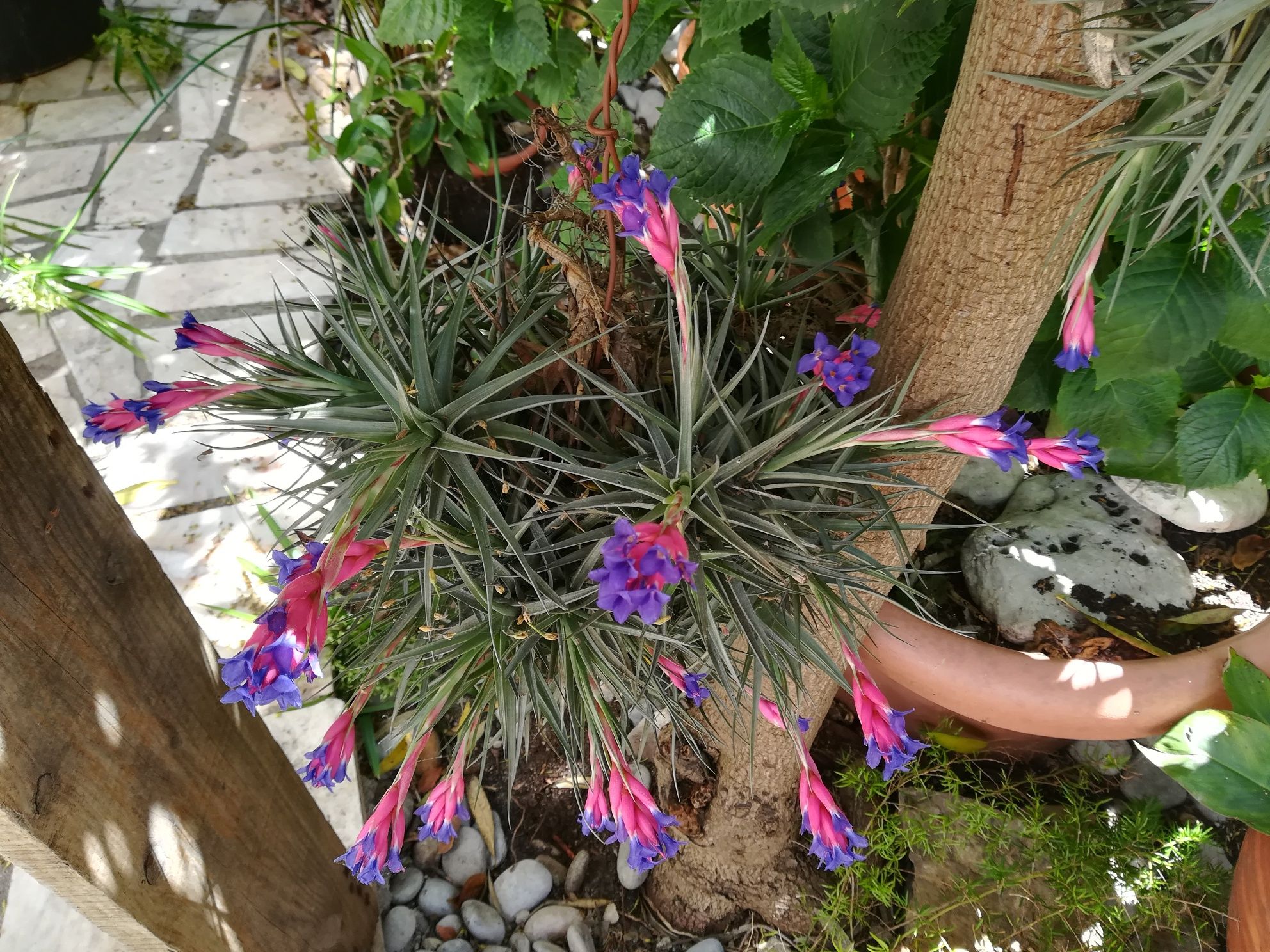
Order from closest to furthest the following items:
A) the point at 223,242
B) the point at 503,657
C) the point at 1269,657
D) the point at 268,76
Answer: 1. the point at 503,657
2. the point at 1269,657
3. the point at 223,242
4. the point at 268,76

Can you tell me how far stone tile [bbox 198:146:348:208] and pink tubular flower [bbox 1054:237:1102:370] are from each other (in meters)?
2.47

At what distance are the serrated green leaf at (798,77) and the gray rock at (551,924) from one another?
1.32 metres

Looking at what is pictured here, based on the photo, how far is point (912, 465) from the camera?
941 millimetres

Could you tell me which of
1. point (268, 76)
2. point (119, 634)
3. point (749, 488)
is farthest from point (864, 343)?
point (268, 76)

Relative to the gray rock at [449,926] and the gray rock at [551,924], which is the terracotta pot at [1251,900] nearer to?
the gray rock at [551,924]

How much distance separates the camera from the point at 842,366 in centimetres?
77

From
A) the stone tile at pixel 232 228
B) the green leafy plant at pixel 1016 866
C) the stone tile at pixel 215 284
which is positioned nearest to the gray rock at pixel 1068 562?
the green leafy plant at pixel 1016 866

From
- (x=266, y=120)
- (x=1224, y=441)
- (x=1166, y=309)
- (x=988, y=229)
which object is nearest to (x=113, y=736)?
(x=988, y=229)

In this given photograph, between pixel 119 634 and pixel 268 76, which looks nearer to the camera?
pixel 119 634

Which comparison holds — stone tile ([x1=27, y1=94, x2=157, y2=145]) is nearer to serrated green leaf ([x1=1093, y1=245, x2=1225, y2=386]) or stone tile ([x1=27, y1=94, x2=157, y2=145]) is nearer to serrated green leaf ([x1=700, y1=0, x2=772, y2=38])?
serrated green leaf ([x1=700, y1=0, x2=772, y2=38])

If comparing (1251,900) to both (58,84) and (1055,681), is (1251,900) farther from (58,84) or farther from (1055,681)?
(58,84)

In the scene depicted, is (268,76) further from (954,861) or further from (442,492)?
(954,861)

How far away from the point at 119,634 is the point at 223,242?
216cm

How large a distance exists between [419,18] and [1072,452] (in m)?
0.96
